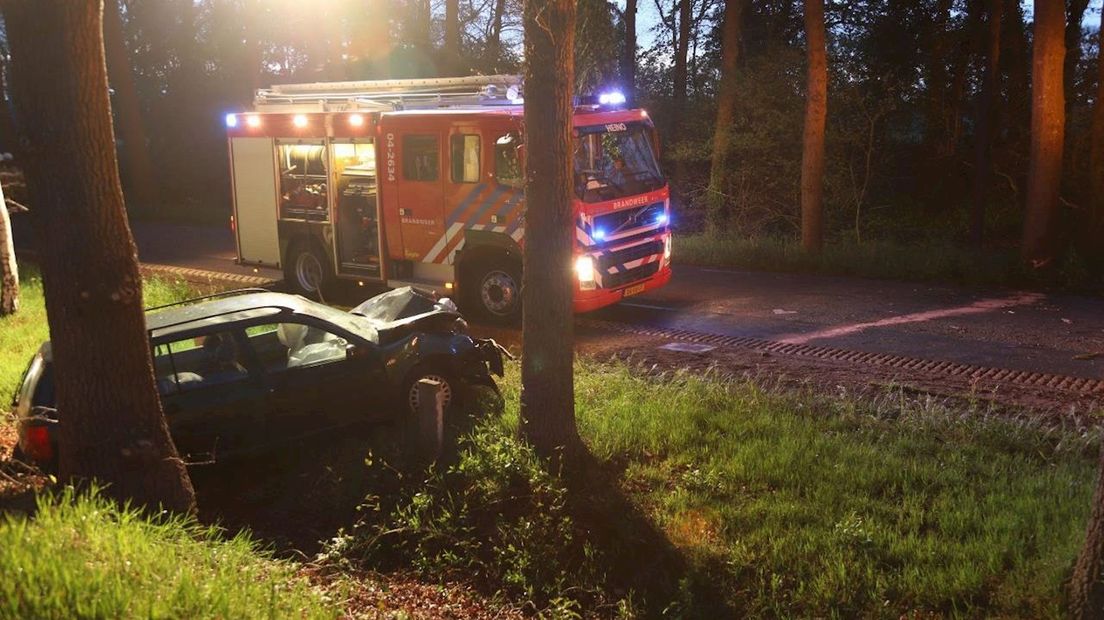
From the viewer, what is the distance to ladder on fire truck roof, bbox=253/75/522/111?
12594 millimetres

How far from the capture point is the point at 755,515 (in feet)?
19.0

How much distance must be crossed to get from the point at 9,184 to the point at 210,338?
98.3ft

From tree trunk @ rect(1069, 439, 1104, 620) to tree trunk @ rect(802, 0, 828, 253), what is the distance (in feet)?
43.1

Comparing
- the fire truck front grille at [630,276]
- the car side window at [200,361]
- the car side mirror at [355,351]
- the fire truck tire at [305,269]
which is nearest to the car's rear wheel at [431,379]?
the car side mirror at [355,351]

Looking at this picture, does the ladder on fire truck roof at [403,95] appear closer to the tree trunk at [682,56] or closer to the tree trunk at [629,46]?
the tree trunk at [682,56]

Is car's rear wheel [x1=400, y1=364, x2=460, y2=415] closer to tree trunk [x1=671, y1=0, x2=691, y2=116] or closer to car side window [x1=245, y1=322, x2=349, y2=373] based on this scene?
car side window [x1=245, y1=322, x2=349, y2=373]

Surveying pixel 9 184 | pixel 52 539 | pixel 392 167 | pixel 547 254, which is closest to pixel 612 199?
pixel 392 167

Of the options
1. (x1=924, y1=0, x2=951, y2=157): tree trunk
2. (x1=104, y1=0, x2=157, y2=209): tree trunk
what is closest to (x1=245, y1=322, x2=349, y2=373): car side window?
(x1=924, y1=0, x2=951, y2=157): tree trunk

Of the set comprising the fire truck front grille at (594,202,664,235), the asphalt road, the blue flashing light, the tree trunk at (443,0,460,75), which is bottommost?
the asphalt road

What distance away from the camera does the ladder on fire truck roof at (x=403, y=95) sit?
41.3ft

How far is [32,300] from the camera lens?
14352 millimetres

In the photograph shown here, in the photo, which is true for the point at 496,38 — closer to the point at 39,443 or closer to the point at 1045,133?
the point at 1045,133

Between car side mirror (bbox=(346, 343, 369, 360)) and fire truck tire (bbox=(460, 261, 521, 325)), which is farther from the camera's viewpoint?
fire truck tire (bbox=(460, 261, 521, 325))

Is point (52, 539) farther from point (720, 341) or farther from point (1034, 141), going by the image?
point (1034, 141)
